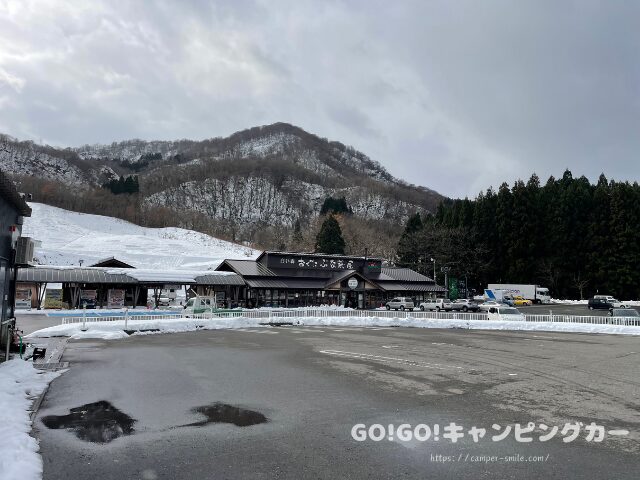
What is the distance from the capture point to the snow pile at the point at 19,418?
198 inches

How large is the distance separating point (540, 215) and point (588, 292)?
1390cm

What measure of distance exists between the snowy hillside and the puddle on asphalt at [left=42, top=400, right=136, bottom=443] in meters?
75.5

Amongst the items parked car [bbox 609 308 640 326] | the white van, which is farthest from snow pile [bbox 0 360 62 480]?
parked car [bbox 609 308 640 326]

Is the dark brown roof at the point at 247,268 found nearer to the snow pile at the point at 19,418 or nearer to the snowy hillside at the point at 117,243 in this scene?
the snowy hillside at the point at 117,243

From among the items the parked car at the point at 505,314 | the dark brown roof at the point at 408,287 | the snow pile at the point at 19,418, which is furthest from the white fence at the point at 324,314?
the dark brown roof at the point at 408,287

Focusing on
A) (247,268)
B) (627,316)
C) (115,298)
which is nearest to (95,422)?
(627,316)

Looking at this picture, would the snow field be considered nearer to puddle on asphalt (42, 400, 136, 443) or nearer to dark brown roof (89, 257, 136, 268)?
puddle on asphalt (42, 400, 136, 443)

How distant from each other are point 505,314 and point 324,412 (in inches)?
1086

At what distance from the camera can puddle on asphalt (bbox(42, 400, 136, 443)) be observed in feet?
21.6

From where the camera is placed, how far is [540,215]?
73.3 metres

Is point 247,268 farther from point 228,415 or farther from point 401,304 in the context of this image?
point 228,415

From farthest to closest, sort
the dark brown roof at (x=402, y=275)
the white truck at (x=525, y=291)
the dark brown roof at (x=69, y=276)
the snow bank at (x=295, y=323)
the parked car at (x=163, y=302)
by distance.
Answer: the white truck at (x=525, y=291) < the dark brown roof at (x=402, y=275) < the parked car at (x=163, y=302) < the dark brown roof at (x=69, y=276) < the snow bank at (x=295, y=323)

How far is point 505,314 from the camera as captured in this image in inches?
1260

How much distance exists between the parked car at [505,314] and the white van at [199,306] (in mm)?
20513
